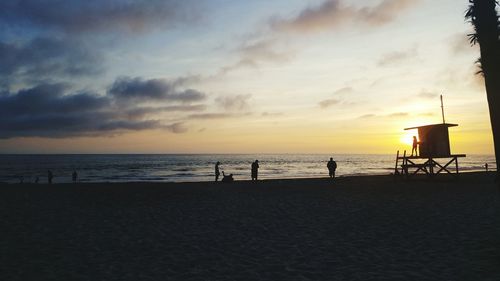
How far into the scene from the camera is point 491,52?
24.6 ft

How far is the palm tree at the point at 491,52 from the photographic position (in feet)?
24.6

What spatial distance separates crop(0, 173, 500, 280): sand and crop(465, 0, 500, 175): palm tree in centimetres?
303

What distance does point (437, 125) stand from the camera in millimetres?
28656

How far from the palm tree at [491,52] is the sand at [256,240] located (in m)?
3.03

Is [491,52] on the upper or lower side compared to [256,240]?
upper

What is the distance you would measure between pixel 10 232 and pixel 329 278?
10646 mm

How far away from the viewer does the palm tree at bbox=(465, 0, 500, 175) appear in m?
7.50

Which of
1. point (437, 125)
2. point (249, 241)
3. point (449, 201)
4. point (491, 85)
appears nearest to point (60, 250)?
point (249, 241)

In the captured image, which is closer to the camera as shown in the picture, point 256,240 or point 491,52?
point 491,52

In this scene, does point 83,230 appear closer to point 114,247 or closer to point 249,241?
point 114,247

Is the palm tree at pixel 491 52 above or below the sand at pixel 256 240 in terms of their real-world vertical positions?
above

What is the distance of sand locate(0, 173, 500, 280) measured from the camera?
7852mm

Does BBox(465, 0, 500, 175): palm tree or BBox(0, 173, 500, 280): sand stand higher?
BBox(465, 0, 500, 175): palm tree

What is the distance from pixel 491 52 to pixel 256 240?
23.9 ft
